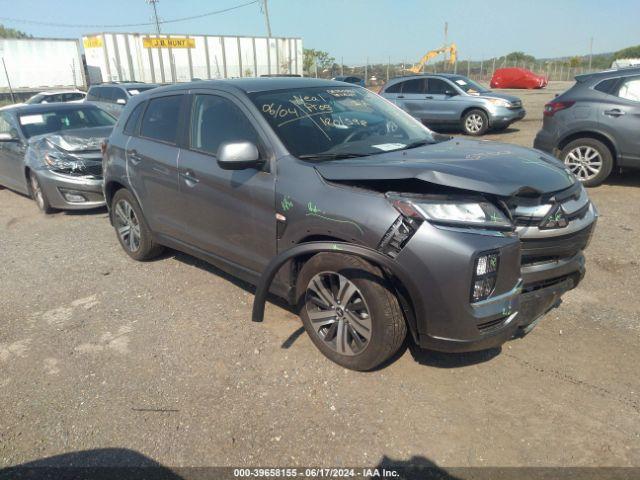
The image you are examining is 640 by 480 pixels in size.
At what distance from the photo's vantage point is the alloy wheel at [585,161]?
704cm

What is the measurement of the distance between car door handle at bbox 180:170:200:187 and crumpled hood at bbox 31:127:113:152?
3905 mm

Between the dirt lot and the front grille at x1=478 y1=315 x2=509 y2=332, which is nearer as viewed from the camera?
the dirt lot

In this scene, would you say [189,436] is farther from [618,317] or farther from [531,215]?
[618,317]

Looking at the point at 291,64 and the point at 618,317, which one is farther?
the point at 291,64

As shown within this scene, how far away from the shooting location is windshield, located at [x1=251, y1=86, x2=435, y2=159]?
3340 mm

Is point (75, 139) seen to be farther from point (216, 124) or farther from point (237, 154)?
point (237, 154)

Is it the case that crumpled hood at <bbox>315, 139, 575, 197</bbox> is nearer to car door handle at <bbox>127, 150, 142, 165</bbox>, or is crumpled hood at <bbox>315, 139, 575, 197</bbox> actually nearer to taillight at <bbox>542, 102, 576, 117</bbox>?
car door handle at <bbox>127, 150, 142, 165</bbox>

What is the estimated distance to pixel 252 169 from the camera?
3.36m

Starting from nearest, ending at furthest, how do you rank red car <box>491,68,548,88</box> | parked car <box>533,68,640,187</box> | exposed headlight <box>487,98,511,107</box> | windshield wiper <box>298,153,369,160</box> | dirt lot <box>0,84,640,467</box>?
1. dirt lot <box>0,84,640,467</box>
2. windshield wiper <box>298,153,369,160</box>
3. parked car <box>533,68,640,187</box>
4. exposed headlight <box>487,98,511,107</box>
5. red car <box>491,68,548,88</box>

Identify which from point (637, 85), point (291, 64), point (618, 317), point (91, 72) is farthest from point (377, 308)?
point (291, 64)

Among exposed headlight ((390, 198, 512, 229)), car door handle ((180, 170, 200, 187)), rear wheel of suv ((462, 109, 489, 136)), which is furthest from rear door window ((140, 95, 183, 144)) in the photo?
rear wheel of suv ((462, 109, 489, 136))

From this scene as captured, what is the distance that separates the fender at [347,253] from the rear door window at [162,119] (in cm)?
175

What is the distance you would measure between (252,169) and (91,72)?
34.1 m

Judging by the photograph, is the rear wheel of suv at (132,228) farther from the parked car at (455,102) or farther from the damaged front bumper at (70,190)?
the parked car at (455,102)
